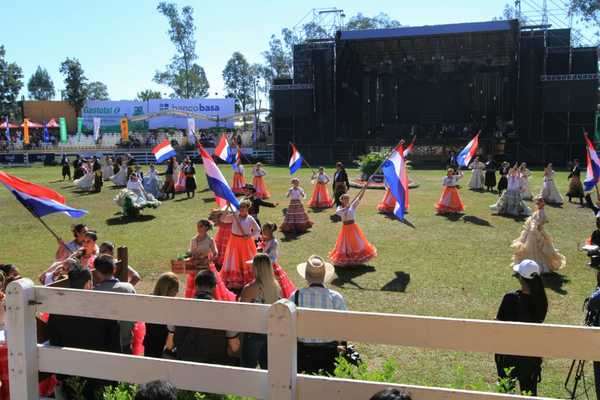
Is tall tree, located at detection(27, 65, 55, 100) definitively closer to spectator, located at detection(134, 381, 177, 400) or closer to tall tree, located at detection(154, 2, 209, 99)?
tall tree, located at detection(154, 2, 209, 99)

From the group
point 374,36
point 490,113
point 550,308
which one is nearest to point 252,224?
point 550,308

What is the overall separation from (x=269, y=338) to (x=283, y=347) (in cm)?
8

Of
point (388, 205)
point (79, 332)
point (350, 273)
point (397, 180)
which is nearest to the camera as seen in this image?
point (79, 332)

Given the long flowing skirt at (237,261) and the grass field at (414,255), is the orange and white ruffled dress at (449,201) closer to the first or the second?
the grass field at (414,255)

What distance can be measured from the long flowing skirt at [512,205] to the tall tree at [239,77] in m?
74.2

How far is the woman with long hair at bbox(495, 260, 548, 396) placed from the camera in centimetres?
490

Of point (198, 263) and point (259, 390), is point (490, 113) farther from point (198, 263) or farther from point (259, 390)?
point (259, 390)

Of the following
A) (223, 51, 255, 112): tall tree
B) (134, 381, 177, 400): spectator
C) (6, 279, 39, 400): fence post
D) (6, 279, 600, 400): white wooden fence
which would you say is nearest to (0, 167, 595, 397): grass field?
(6, 279, 600, 400): white wooden fence

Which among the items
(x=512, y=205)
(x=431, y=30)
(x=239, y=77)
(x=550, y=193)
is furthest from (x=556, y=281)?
(x=239, y=77)

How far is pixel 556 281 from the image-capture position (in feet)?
33.8

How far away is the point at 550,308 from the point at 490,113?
3346 cm

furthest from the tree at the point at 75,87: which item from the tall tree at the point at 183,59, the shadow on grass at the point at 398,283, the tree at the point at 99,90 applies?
the shadow on grass at the point at 398,283

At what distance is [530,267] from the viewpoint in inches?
205

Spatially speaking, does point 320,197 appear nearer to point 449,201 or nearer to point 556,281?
point 449,201
